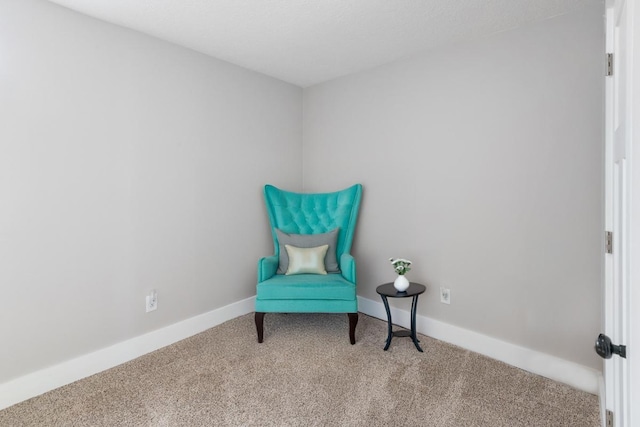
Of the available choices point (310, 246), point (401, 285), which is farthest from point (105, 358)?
point (401, 285)

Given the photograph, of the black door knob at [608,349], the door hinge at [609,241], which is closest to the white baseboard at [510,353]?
the door hinge at [609,241]

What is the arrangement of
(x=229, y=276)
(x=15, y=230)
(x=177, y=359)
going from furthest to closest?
(x=229, y=276), (x=177, y=359), (x=15, y=230)

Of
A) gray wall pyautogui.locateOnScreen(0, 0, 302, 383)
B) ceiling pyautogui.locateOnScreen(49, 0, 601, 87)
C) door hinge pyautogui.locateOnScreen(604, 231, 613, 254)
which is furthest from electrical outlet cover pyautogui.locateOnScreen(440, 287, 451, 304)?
ceiling pyautogui.locateOnScreen(49, 0, 601, 87)

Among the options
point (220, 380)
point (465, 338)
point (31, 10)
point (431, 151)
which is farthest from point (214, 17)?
point (465, 338)

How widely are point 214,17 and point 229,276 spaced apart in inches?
78.6

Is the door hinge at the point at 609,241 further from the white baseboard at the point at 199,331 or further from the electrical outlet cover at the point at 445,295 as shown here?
the electrical outlet cover at the point at 445,295

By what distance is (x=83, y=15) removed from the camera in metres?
2.12

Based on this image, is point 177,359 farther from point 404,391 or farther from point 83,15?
point 83,15

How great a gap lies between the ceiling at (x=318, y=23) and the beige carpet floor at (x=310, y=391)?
2.23 m

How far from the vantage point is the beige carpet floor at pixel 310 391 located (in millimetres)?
1745

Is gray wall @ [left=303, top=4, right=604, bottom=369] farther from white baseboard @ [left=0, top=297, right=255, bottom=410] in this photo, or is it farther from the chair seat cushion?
white baseboard @ [left=0, top=297, right=255, bottom=410]

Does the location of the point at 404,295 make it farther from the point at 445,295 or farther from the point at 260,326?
the point at 260,326

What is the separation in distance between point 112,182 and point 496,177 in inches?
102

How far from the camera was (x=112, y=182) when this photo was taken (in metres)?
2.27
